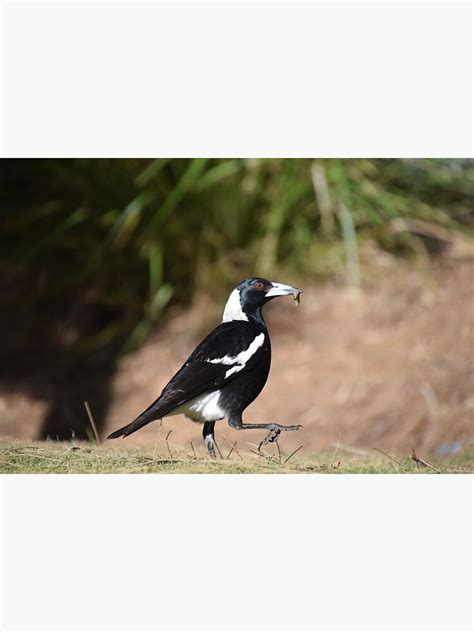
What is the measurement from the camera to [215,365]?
4020 mm

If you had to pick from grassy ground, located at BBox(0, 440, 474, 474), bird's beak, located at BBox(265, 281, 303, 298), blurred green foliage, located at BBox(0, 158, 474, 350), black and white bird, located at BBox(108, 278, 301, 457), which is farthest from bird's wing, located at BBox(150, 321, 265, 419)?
blurred green foliage, located at BBox(0, 158, 474, 350)

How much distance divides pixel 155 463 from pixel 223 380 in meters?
0.47

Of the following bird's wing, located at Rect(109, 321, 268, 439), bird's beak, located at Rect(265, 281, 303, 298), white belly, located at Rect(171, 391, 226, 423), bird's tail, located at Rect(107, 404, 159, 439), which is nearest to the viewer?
bird's tail, located at Rect(107, 404, 159, 439)

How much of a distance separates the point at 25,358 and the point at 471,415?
13.2 feet

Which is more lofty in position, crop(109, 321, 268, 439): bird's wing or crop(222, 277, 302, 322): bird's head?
crop(222, 277, 302, 322): bird's head

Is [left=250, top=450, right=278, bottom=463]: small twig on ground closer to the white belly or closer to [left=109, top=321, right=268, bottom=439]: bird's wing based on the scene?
the white belly

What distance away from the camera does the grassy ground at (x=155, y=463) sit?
3.93 metres

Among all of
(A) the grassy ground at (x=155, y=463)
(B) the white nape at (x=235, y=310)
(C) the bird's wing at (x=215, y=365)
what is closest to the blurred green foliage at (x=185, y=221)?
(B) the white nape at (x=235, y=310)

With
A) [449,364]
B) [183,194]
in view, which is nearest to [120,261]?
[183,194]

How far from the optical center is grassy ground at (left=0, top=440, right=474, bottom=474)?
3.93 m

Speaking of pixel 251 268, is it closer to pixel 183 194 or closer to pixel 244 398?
pixel 183 194

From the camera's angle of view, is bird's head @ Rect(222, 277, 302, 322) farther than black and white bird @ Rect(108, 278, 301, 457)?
Yes

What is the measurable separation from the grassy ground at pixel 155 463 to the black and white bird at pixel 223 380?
13 centimetres

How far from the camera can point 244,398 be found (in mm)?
3980
